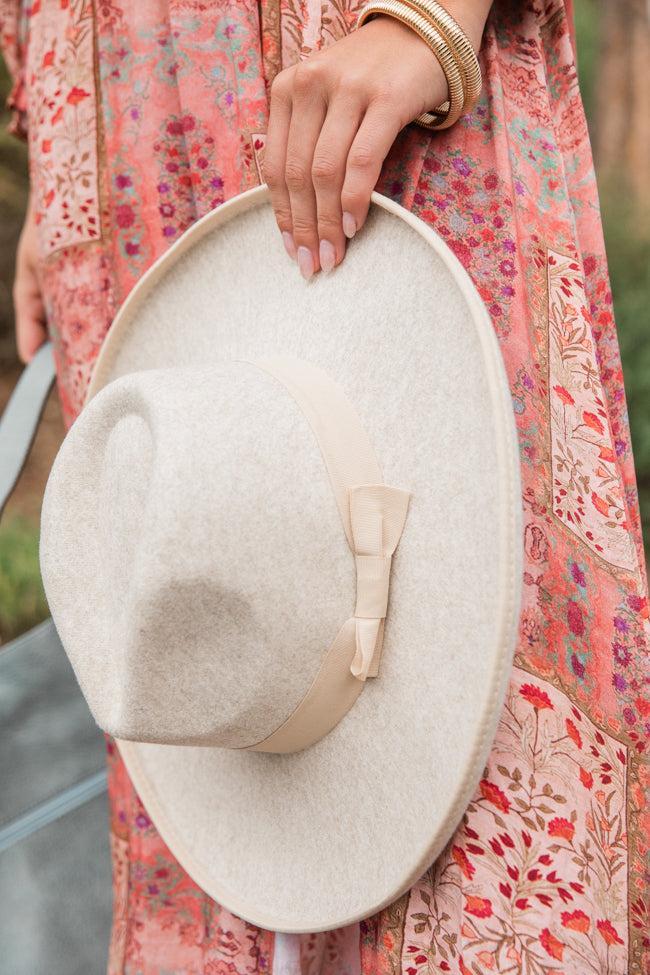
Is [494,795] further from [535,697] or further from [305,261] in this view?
[305,261]

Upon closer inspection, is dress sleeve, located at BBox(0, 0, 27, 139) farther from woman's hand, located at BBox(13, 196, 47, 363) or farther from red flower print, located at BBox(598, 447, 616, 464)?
red flower print, located at BBox(598, 447, 616, 464)

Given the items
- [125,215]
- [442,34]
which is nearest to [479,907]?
[442,34]

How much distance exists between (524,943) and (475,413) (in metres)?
0.34

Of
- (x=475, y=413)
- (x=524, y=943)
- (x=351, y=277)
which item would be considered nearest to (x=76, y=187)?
(x=351, y=277)

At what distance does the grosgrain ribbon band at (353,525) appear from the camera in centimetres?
55

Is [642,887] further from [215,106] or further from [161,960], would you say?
[215,106]

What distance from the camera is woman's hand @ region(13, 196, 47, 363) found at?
117cm

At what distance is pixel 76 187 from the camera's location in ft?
2.87

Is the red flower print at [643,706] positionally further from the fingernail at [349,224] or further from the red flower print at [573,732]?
the fingernail at [349,224]

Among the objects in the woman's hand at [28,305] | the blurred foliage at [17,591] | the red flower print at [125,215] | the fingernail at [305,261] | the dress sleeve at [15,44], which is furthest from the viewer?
the blurred foliage at [17,591]

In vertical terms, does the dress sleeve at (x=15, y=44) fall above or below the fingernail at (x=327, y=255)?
above

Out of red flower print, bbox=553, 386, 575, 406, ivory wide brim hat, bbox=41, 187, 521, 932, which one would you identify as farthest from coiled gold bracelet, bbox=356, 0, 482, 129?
red flower print, bbox=553, 386, 575, 406

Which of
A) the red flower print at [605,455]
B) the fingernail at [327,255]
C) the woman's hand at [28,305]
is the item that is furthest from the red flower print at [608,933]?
the woman's hand at [28,305]

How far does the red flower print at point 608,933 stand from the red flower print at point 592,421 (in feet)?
1.14
